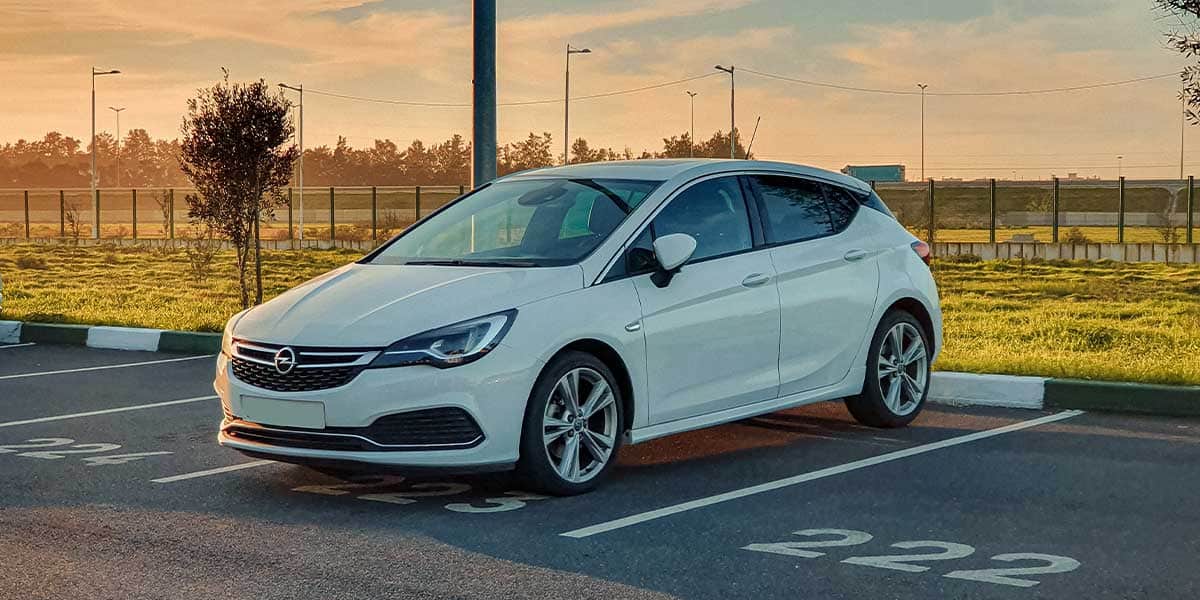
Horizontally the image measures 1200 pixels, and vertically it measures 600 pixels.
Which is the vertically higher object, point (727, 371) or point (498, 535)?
point (727, 371)

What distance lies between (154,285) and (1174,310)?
16261 millimetres

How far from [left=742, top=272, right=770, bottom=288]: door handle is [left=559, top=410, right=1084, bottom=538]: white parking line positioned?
1012mm

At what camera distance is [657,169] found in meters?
7.81

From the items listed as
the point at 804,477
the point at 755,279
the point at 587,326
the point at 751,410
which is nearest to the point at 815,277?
the point at 755,279

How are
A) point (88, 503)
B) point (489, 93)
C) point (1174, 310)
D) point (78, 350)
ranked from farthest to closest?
point (1174, 310)
point (78, 350)
point (489, 93)
point (88, 503)

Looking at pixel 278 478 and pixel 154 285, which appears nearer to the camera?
pixel 278 478

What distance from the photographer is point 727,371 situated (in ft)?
24.5

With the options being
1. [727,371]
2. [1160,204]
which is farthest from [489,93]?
[1160,204]

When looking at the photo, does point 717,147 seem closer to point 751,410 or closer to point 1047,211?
point 1047,211

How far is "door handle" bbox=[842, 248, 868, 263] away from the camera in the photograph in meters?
8.34

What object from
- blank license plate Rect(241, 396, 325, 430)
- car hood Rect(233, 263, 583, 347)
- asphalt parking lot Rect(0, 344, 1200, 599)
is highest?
car hood Rect(233, 263, 583, 347)

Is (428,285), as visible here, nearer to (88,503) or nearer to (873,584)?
(88,503)

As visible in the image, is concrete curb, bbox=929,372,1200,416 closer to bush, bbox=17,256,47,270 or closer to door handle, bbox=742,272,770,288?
door handle, bbox=742,272,770,288

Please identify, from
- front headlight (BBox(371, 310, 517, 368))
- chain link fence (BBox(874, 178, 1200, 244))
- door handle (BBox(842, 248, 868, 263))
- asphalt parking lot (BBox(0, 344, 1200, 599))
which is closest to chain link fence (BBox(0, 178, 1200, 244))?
chain link fence (BBox(874, 178, 1200, 244))
